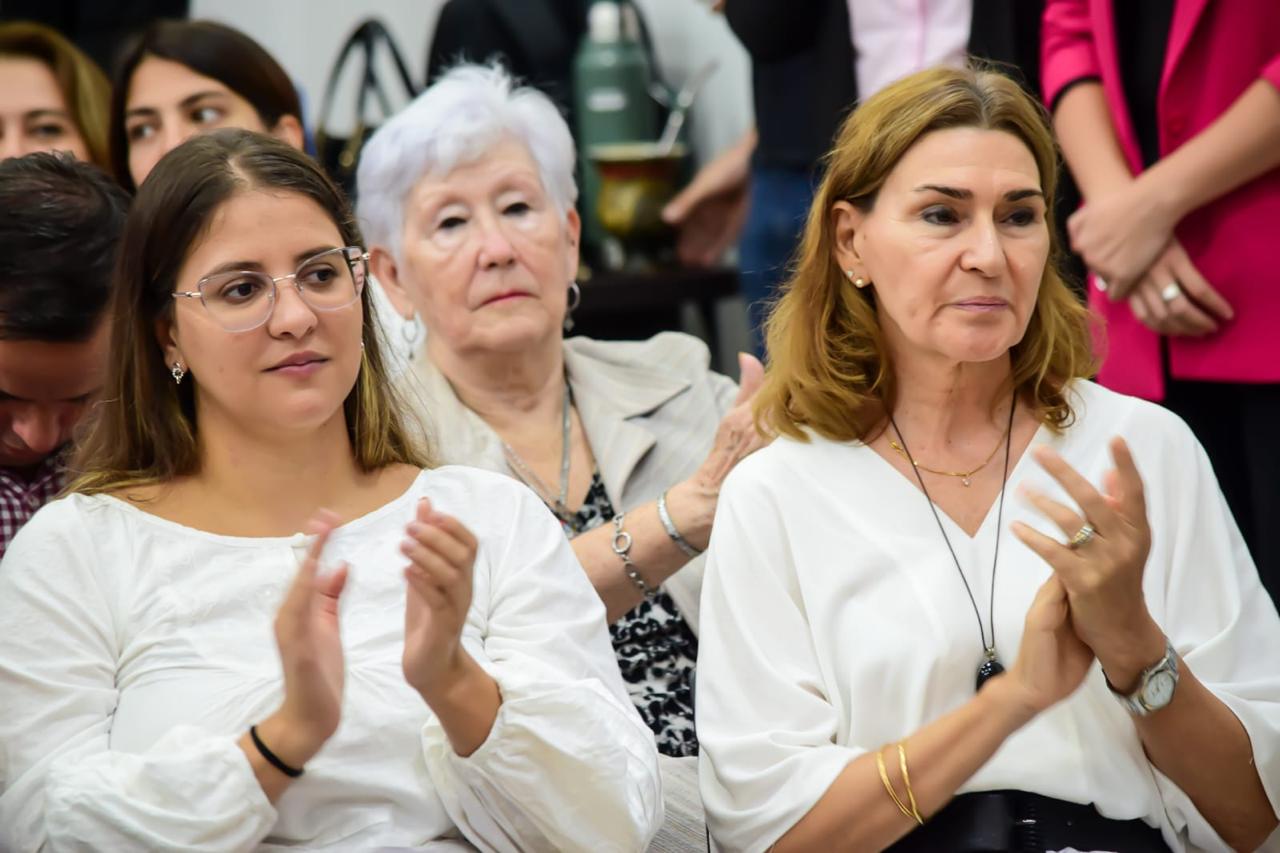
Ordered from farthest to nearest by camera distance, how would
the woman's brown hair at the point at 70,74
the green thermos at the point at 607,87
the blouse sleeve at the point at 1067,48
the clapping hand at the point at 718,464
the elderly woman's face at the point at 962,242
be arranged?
1. the green thermos at the point at 607,87
2. the woman's brown hair at the point at 70,74
3. the blouse sleeve at the point at 1067,48
4. the clapping hand at the point at 718,464
5. the elderly woman's face at the point at 962,242

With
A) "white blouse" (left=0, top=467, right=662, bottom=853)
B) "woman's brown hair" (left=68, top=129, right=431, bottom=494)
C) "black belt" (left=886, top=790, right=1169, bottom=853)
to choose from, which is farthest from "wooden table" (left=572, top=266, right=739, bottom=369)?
"black belt" (left=886, top=790, right=1169, bottom=853)

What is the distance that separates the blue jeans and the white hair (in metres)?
0.68

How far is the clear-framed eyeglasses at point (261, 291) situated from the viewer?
196 centimetres

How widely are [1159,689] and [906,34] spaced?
5.33 feet

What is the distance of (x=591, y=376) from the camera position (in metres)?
2.83

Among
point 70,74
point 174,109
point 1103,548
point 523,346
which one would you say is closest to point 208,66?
point 174,109

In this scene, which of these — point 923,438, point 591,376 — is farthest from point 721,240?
point 923,438

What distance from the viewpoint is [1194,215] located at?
2605mm

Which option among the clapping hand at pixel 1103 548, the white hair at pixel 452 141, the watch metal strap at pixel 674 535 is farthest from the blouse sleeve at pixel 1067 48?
the clapping hand at pixel 1103 548

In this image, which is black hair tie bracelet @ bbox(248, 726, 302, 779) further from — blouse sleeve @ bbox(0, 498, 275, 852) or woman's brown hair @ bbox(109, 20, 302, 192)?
woman's brown hair @ bbox(109, 20, 302, 192)

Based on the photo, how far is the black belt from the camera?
6.11ft

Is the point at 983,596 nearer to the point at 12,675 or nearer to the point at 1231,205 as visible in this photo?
the point at 1231,205

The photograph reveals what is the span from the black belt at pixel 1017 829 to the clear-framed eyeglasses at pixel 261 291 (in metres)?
0.92

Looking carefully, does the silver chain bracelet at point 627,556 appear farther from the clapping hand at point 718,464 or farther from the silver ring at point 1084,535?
the silver ring at point 1084,535
